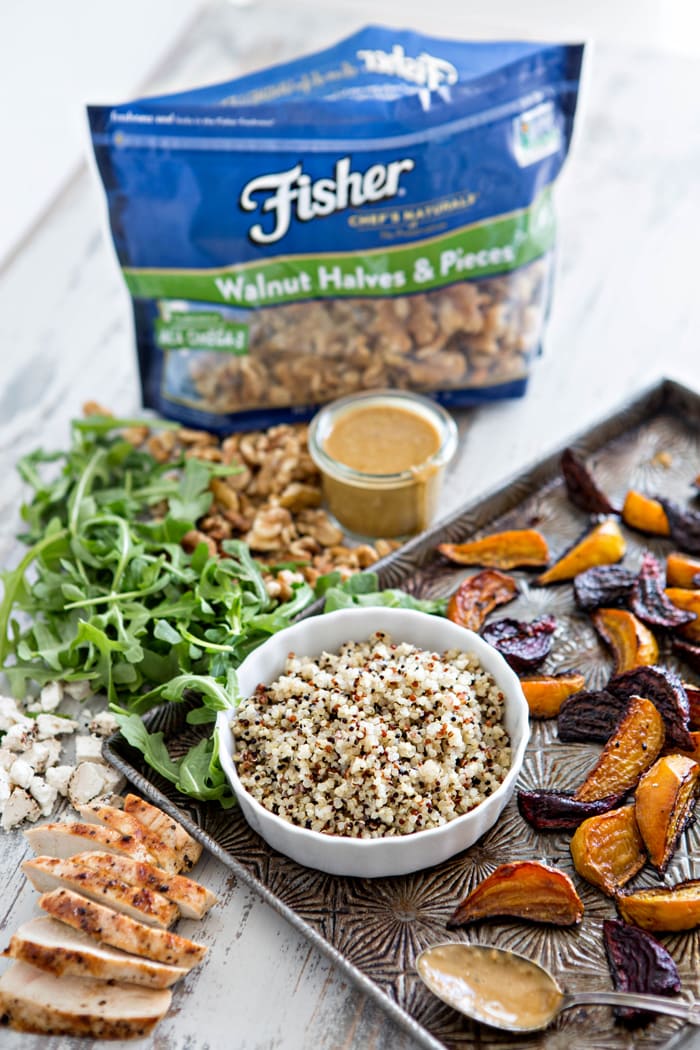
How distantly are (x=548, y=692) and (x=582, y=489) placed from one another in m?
0.60

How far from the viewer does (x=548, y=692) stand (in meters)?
2.05

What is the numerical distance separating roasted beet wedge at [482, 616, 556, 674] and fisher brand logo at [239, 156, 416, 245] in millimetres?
1016

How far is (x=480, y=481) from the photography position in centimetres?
271

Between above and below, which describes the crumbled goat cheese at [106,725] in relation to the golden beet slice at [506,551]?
below

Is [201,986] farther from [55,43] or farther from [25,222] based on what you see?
[55,43]

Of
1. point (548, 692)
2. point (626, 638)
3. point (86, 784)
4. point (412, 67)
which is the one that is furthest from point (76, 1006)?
point (412, 67)

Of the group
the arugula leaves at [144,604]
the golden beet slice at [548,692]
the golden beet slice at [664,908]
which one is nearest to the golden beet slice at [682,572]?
the golden beet slice at [548,692]

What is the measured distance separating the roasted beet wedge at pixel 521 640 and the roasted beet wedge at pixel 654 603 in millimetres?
177

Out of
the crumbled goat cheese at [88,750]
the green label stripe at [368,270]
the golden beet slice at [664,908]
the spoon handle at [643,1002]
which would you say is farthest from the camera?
the green label stripe at [368,270]

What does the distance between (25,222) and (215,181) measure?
1176mm

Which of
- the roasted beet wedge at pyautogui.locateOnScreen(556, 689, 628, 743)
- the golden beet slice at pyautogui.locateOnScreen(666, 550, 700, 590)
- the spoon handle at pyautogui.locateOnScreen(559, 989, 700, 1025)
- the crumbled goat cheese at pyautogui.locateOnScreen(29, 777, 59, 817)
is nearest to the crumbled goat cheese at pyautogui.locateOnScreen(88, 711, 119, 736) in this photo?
the crumbled goat cheese at pyautogui.locateOnScreen(29, 777, 59, 817)

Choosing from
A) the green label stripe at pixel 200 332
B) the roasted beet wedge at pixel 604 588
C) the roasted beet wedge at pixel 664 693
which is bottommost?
the roasted beet wedge at pixel 604 588

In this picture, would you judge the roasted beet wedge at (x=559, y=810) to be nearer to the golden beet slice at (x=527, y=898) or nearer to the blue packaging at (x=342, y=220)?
the golden beet slice at (x=527, y=898)

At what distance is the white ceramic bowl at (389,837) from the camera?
175 cm
